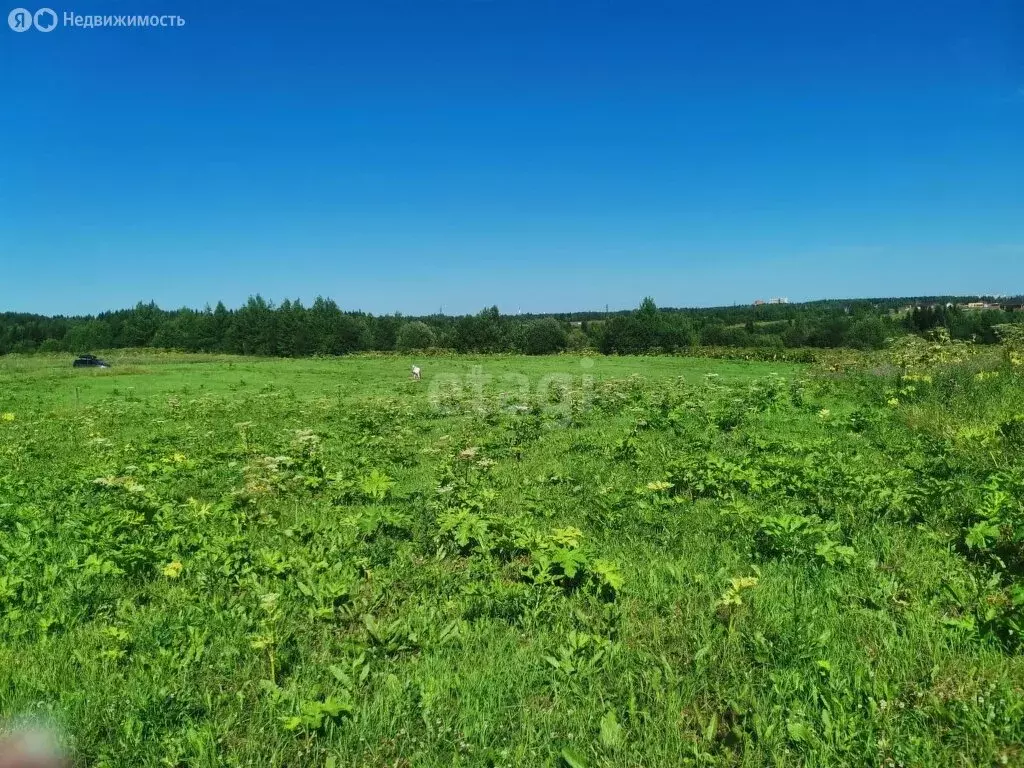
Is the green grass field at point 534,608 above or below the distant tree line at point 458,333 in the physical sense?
below

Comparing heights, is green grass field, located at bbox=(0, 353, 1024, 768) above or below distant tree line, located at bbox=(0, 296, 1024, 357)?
below

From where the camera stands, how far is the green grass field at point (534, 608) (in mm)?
3320

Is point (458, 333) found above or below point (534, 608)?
above

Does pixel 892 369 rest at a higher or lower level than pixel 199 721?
higher

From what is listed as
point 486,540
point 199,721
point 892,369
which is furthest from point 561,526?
point 892,369

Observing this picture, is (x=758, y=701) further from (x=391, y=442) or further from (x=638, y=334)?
(x=638, y=334)

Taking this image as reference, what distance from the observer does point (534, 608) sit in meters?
4.77

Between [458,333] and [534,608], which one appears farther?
[458,333]

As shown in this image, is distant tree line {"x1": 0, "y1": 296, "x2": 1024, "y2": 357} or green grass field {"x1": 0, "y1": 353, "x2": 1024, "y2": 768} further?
distant tree line {"x1": 0, "y1": 296, "x2": 1024, "y2": 357}

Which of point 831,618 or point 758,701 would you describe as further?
point 831,618

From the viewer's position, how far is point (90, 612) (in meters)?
4.86

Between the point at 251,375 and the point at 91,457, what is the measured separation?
96.0 feet

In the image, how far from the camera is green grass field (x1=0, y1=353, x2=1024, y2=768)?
3.32 m

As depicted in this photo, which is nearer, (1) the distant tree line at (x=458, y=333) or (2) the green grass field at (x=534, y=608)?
(2) the green grass field at (x=534, y=608)
